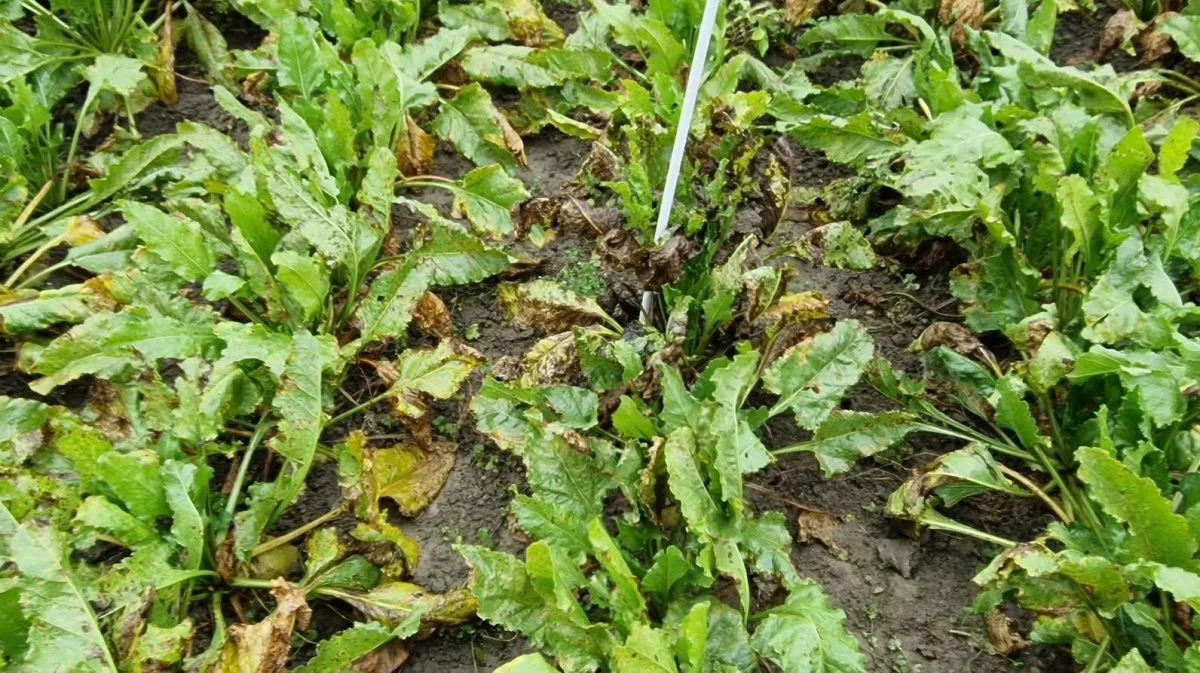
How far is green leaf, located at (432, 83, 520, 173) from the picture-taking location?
122 inches

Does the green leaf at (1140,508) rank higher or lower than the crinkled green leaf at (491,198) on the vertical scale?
lower

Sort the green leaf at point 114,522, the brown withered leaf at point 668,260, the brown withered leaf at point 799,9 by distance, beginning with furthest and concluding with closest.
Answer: the brown withered leaf at point 799,9
the brown withered leaf at point 668,260
the green leaf at point 114,522

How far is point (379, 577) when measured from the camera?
2.23 m

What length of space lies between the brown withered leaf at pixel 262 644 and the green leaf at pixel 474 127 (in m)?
1.58

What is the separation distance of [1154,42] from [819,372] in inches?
77.6

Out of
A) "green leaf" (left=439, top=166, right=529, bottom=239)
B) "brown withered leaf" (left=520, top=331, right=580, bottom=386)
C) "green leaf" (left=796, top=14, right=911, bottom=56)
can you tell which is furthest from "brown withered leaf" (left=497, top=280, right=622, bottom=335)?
"green leaf" (left=796, top=14, right=911, bottom=56)

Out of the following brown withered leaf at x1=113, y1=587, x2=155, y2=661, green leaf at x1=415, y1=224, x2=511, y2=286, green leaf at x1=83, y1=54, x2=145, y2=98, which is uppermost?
green leaf at x1=83, y1=54, x2=145, y2=98

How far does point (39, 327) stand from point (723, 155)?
190 centimetres

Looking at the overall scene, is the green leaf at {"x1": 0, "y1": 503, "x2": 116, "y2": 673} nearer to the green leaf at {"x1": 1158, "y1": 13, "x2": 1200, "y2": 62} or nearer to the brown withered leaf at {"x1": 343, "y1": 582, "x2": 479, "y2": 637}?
the brown withered leaf at {"x1": 343, "y1": 582, "x2": 479, "y2": 637}

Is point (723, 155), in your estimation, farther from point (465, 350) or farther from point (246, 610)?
point (246, 610)

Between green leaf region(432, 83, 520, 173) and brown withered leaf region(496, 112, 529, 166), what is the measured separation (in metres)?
0.02

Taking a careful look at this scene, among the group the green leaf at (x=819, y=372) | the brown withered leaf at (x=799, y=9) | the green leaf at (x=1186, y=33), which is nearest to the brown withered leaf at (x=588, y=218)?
the green leaf at (x=819, y=372)

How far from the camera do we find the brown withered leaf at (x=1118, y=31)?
338 centimetres

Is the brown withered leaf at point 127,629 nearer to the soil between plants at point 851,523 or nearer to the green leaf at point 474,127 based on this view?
the soil between plants at point 851,523
